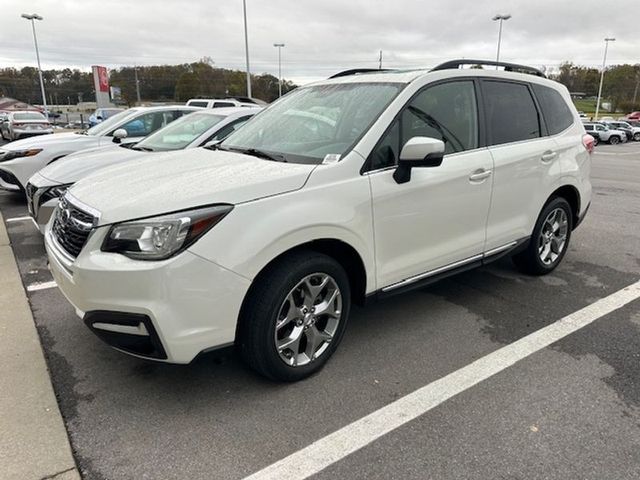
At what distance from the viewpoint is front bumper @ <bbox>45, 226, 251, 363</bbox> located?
2.40 metres

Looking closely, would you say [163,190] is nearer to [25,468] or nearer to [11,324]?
[25,468]

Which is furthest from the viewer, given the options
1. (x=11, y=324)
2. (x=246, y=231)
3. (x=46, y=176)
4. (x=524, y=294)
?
(x=46, y=176)

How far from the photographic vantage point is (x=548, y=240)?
15.6 feet

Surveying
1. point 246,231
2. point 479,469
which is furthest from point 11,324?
point 479,469

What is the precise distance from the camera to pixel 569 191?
189 inches

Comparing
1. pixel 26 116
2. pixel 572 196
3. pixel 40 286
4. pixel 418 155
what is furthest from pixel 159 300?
pixel 26 116

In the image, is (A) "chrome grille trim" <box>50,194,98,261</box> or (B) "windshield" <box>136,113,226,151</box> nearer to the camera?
(A) "chrome grille trim" <box>50,194,98,261</box>

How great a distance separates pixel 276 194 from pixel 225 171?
1.48 ft

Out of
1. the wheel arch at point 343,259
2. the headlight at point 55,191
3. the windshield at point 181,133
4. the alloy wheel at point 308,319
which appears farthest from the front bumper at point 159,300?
the windshield at point 181,133

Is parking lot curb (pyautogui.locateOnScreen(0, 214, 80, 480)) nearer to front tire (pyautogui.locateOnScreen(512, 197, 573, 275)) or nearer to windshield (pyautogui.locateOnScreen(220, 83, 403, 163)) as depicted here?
windshield (pyautogui.locateOnScreen(220, 83, 403, 163))

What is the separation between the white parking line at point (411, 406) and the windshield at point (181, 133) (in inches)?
176

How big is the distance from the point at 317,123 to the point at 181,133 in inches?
141

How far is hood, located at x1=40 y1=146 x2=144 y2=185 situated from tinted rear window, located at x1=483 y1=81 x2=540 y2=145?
13.0 feet

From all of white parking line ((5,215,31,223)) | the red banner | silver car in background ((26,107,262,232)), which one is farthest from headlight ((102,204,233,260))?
the red banner
